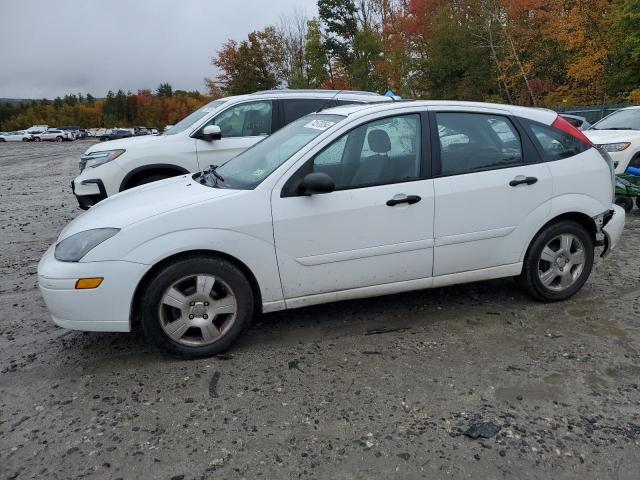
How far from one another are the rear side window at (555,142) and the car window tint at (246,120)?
4.10m

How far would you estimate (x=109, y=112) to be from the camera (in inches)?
4149

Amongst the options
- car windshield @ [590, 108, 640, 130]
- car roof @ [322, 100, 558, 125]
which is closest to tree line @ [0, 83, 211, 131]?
car windshield @ [590, 108, 640, 130]

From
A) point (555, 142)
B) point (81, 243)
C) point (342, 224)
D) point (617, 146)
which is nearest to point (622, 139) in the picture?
point (617, 146)

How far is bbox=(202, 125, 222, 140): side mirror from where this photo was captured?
22.4 feet

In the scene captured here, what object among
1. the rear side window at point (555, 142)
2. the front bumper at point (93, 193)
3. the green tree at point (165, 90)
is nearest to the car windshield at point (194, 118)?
the front bumper at point (93, 193)

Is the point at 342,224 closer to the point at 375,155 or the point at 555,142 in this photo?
the point at 375,155

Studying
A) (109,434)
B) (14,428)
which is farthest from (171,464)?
(14,428)

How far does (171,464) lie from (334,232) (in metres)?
1.79

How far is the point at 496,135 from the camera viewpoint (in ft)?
13.5

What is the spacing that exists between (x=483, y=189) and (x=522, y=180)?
361mm

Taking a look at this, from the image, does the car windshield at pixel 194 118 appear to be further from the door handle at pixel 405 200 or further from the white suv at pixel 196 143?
the door handle at pixel 405 200

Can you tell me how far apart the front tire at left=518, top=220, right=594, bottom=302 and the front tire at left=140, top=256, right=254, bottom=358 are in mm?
2333

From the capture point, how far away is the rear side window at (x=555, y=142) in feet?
13.7

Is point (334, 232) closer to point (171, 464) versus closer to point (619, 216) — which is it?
point (171, 464)
